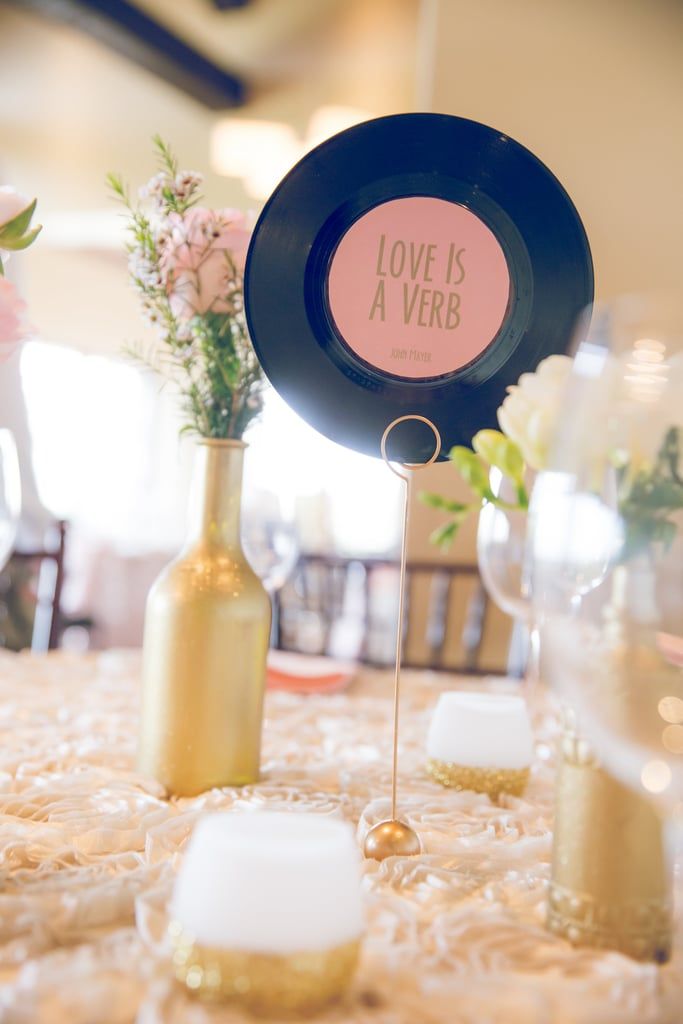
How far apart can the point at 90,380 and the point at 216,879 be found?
26.2ft

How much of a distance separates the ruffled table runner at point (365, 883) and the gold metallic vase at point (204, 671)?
3cm

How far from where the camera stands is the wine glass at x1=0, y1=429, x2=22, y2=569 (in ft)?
2.19

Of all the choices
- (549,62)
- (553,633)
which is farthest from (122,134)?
(553,633)

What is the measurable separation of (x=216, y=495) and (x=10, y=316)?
0.29 m

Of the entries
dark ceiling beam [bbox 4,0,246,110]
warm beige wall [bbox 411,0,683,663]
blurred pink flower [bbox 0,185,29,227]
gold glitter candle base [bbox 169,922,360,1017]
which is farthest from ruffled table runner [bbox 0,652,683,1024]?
dark ceiling beam [bbox 4,0,246,110]

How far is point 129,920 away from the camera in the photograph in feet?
1.64

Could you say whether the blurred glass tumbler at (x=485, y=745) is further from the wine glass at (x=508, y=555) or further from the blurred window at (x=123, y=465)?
the blurred window at (x=123, y=465)

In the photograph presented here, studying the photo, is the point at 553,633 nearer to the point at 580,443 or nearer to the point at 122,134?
the point at 580,443

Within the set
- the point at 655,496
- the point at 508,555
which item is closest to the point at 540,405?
the point at 655,496

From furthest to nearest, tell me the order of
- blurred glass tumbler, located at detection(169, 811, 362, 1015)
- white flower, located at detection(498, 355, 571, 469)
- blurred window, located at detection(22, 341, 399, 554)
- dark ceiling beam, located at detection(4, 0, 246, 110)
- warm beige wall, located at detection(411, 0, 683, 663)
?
1. blurred window, located at detection(22, 341, 399, 554)
2. dark ceiling beam, located at detection(4, 0, 246, 110)
3. warm beige wall, located at detection(411, 0, 683, 663)
4. white flower, located at detection(498, 355, 571, 469)
5. blurred glass tumbler, located at detection(169, 811, 362, 1015)

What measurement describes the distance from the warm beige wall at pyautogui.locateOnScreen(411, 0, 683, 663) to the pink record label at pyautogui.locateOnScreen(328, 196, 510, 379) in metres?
2.43

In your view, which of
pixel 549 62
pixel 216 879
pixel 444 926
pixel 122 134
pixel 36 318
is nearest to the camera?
pixel 216 879

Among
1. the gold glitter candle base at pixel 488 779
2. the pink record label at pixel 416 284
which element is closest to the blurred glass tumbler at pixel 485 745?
the gold glitter candle base at pixel 488 779

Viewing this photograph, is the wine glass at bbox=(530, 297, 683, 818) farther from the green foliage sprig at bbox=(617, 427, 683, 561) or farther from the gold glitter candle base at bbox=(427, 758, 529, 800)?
the gold glitter candle base at bbox=(427, 758, 529, 800)
